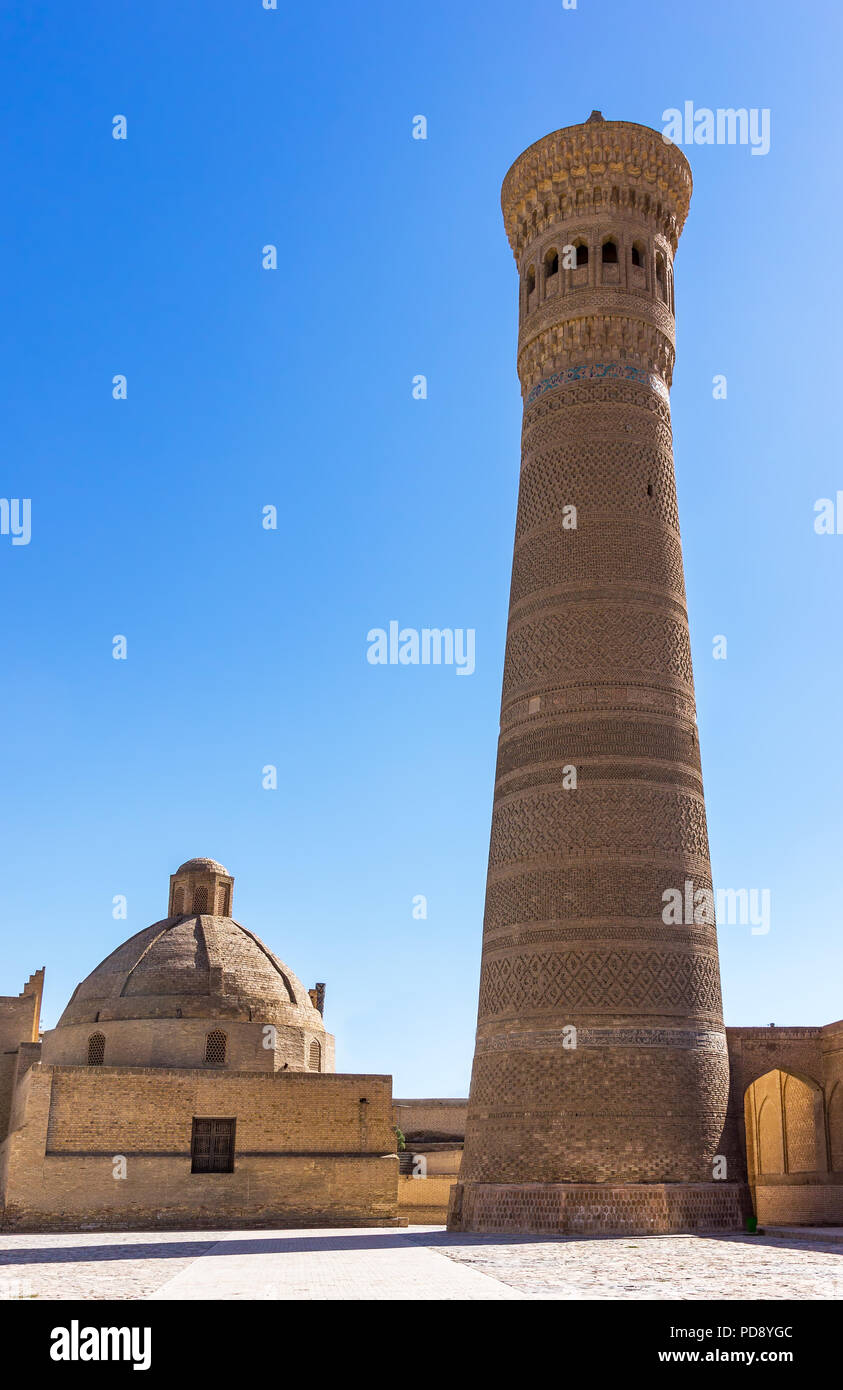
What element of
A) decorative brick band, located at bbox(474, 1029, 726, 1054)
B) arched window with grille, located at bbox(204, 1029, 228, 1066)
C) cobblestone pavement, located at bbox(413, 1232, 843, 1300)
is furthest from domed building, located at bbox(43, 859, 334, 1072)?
cobblestone pavement, located at bbox(413, 1232, 843, 1300)

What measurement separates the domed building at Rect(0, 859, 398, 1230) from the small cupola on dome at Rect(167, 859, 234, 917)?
30.3 inches

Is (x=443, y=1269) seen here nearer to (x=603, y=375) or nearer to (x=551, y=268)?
(x=603, y=375)

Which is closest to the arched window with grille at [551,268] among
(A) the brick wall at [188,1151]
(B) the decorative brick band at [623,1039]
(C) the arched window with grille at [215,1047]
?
(B) the decorative brick band at [623,1039]

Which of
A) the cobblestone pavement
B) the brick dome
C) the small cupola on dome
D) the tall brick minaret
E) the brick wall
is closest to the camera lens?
the cobblestone pavement

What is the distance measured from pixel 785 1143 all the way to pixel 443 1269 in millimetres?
12861

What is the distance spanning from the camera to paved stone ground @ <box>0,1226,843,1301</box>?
8297mm

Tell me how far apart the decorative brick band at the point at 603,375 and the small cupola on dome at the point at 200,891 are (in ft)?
50.1

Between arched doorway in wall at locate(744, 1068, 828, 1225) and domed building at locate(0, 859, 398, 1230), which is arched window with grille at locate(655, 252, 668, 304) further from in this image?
domed building at locate(0, 859, 398, 1230)

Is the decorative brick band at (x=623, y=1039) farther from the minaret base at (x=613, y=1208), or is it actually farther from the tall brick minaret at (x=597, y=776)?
the minaret base at (x=613, y=1208)

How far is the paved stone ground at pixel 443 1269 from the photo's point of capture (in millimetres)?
8297

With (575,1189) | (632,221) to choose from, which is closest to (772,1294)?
(575,1189)

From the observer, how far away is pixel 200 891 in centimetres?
3031

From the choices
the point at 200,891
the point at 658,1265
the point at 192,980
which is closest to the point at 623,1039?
the point at 658,1265
